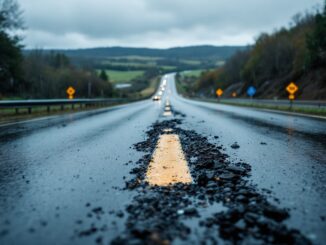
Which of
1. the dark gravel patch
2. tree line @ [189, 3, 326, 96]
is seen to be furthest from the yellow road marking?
tree line @ [189, 3, 326, 96]

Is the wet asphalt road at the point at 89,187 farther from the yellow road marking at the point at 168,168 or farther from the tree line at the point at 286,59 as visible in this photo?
the tree line at the point at 286,59

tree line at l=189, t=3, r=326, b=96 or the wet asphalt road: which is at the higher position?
tree line at l=189, t=3, r=326, b=96

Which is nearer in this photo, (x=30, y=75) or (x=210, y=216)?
(x=210, y=216)

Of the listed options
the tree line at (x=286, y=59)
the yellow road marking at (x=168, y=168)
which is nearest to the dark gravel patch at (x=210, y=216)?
the yellow road marking at (x=168, y=168)

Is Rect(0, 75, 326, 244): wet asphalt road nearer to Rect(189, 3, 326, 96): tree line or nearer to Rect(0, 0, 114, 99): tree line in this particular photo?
Rect(0, 0, 114, 99): tree line

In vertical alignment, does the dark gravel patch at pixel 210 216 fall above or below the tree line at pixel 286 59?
below

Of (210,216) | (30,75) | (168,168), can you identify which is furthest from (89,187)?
(30,75)

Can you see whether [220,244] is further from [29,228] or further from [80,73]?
[80,73]

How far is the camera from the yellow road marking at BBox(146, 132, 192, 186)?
2.85 m

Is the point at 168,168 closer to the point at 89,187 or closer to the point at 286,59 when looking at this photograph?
the point at 89,187

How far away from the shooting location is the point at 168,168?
336cm

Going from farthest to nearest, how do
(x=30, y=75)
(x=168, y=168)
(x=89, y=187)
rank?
(x=30, y=75) < (x=168, y=168) < (x=89, y=187)

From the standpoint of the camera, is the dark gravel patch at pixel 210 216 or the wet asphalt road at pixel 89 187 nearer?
the dark gravel patch at pixel 210 216

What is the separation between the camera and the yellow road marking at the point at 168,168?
285cm
